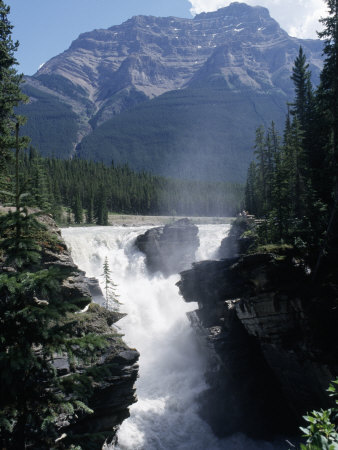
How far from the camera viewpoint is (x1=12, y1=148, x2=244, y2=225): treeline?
89644 mm

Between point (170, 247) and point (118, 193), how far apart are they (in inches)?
2464

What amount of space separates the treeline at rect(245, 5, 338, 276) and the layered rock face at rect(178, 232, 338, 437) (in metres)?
2.64

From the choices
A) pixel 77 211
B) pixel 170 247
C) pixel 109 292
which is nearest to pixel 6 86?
pixel 109 292

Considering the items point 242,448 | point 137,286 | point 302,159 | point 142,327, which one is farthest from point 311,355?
point 137,286

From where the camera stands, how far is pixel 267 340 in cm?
2284

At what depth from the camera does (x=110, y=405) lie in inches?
648

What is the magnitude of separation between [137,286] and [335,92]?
1257 inches

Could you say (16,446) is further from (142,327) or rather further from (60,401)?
(142,327)

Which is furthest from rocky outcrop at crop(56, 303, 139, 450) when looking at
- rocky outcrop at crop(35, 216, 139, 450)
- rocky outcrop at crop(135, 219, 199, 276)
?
rocky outcrop at crop(135, 219, 199, 276)

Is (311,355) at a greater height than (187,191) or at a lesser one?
lesser

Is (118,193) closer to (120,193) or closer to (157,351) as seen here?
(120,193)

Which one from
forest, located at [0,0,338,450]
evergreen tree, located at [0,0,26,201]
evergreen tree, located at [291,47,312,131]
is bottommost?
forest, located at [0,0,338,450]

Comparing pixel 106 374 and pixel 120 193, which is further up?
pixel 120 193

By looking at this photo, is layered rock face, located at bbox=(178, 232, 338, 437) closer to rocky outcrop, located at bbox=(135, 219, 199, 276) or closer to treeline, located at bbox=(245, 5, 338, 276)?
treeline, located at bbox=(245, 5, 338, 276)
